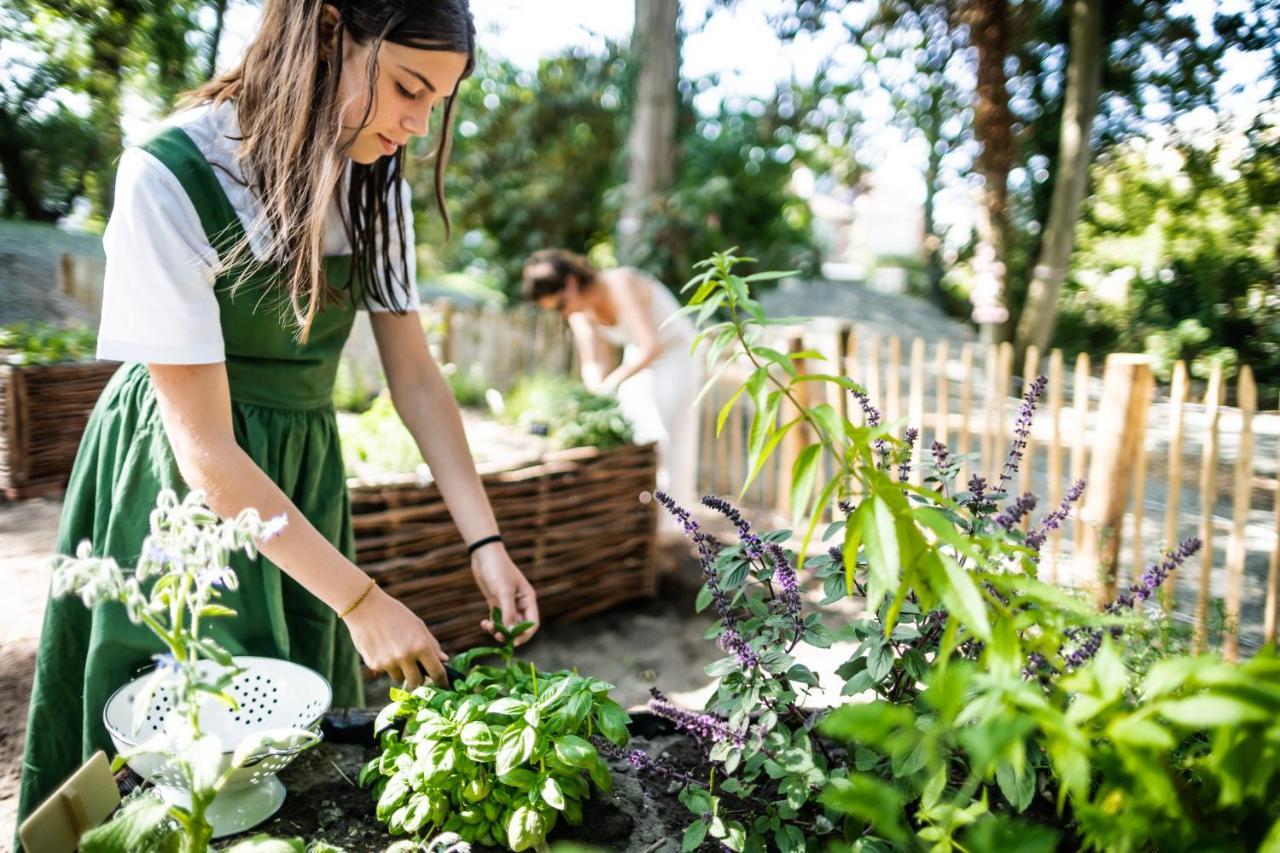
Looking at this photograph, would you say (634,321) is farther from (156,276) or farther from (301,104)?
(156,276)

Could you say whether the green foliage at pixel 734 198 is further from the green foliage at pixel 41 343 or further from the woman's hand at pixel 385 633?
the woman's hand at pixel 385 633

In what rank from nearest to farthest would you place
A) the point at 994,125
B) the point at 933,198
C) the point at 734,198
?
the point at 994,125, the point at 734,198, the point at 933,198

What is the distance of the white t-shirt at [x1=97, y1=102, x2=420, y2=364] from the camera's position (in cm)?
101

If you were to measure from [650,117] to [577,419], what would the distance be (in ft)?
15.2

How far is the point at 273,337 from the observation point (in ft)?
4.13

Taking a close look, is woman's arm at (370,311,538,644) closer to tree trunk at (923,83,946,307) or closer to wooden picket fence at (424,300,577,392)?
wooden picket fence at (424,300,577,392)

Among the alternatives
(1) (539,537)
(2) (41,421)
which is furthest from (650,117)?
(2) (41,421)

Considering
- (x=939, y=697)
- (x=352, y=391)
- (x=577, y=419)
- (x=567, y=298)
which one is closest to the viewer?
(x=939, y=697)

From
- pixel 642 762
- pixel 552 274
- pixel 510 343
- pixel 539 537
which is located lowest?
pixel 539 537

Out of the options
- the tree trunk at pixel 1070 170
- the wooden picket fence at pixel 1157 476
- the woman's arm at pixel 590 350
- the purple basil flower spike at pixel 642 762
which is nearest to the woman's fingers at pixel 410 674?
the purple basil flower spike at pixel 642 762

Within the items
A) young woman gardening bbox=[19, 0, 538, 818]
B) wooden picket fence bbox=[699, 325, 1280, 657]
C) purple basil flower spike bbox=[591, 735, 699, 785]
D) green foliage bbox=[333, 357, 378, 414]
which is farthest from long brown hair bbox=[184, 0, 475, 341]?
green foliage bbox=[333, 357, 378, 414]

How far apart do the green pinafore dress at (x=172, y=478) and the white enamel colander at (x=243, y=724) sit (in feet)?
0.35

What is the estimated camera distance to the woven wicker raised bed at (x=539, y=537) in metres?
2.93

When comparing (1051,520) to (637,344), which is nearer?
(1051,520)
